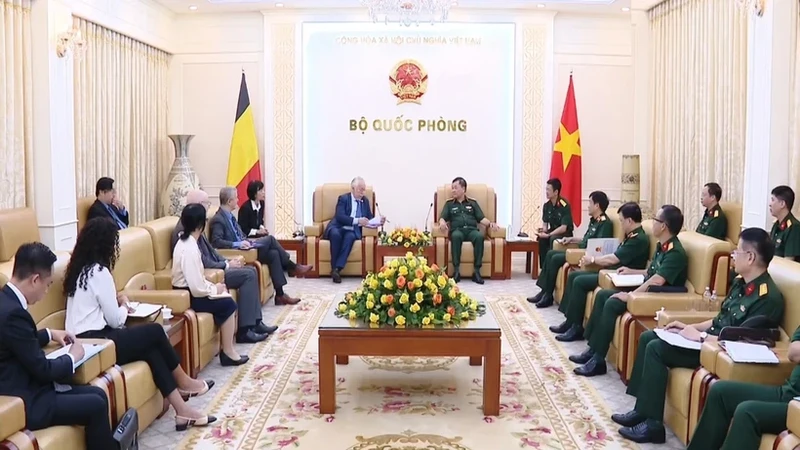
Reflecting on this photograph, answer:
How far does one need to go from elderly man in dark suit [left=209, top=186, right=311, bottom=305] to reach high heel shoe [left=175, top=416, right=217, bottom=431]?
3.03m

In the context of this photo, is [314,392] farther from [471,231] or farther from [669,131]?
[669,131]

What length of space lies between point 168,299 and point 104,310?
917 millimetres

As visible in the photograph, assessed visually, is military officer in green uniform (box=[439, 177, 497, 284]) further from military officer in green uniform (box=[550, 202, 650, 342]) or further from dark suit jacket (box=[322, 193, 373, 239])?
military officer in green uniform (box=[550, 202, 650, 342])

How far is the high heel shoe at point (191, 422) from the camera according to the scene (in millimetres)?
4160

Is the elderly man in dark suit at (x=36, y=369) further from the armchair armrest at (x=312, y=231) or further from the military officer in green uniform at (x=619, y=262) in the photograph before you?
the armchair armrest at (x=312, y=231)

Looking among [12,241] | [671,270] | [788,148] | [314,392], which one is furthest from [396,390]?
[788,148]

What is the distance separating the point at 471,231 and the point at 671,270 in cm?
378

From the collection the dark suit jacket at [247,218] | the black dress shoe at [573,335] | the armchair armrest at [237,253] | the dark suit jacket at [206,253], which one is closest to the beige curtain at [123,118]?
the dark suit jacket at [247,218]

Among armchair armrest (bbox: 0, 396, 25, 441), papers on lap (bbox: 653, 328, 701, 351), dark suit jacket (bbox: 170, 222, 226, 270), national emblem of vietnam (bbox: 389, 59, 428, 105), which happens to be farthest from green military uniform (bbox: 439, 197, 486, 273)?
armchair armrest (bbox: 0, 396, 25, 441)

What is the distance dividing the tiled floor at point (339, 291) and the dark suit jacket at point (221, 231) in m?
0.79

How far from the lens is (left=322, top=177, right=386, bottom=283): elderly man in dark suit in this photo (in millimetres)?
8781

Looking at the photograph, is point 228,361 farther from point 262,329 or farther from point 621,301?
point 621,301

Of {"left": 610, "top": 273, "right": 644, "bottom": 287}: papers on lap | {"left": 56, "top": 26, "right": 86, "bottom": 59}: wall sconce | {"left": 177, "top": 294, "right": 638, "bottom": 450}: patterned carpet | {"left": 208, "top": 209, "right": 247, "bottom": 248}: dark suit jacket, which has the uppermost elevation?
{"left": 56, "top": 26, "right": 86, "bottom": 59}: wall sconce

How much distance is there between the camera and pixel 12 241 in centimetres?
549
